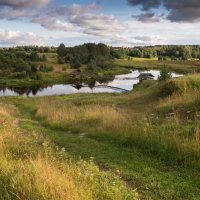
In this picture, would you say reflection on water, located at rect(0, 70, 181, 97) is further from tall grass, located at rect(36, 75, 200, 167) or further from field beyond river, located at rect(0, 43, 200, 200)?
field beyond river, located at rect(0, 43, 200, 200)

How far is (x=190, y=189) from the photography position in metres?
8.24

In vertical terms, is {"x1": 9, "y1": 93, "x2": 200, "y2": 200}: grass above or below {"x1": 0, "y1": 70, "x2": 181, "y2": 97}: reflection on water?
above

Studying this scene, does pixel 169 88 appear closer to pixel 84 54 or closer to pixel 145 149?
pixel 145 149

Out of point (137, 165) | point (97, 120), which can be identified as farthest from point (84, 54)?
point (137, 165)

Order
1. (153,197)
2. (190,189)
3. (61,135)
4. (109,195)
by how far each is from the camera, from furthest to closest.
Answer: (61,135) → (190,189) → (153,197) → (109,195)

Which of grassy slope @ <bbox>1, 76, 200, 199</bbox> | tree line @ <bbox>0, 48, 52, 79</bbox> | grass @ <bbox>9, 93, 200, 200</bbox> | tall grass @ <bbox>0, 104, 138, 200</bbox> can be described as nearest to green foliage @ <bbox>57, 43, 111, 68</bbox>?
tree line @ <bbox>0, 48, 52, 79</bbox>

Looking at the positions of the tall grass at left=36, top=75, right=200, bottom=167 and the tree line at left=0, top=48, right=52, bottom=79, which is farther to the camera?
the tree line at left=0, top=48, right=52, bottom=79

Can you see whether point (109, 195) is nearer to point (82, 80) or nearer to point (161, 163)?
point (161, 163)

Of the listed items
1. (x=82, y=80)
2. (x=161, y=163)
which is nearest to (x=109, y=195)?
(x=161, y=163)

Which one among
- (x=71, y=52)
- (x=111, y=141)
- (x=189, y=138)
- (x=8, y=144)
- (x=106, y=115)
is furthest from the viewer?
(x=71, y=52)

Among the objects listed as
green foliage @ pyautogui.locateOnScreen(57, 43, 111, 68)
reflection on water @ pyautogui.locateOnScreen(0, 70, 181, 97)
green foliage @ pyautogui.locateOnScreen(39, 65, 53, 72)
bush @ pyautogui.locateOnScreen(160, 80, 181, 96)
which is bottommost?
reflection on water @ pyautogui.locateOnScreen(0, 70, 181, 97)

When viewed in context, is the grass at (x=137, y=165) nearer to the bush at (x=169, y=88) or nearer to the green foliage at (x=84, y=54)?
the bush at (x=169, y=88)

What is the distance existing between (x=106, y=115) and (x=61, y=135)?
2.54 metres

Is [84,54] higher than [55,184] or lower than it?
higher
